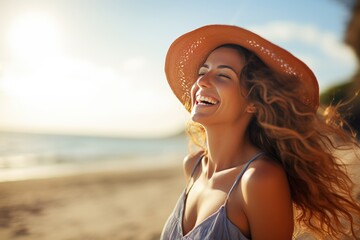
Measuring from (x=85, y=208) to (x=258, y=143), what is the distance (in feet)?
17.7

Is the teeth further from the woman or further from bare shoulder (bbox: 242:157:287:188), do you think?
bare shoulder (bbox: 242:157:287:188)

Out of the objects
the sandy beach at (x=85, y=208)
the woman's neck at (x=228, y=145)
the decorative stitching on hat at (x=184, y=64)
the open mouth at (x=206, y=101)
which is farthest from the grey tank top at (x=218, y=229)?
the sandy beach at (x=85, y=208)

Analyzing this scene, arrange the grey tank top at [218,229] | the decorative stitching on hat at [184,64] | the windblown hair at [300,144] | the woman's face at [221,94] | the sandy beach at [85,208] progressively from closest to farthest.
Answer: the grey tank top at [218,229] → the windblown hair at [300,144] → the woman's face at [221,94] → the decorative stitching on hat at [184,64] → the sandy beach at [85,208]

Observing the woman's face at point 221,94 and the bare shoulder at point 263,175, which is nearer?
the bare shoulder at point 263,175

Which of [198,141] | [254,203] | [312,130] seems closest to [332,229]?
[312,130]

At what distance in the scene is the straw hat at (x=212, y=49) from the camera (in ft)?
7.55

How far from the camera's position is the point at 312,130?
226 cm

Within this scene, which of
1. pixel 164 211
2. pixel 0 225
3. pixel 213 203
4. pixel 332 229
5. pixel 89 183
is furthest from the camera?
pixel 89 183

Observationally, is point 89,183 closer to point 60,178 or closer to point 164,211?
point 60,178

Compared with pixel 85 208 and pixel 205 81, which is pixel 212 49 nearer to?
pixel 205 81

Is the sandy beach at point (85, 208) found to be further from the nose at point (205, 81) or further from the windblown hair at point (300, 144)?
the nose at point (205, 81)

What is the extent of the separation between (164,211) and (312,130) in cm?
511

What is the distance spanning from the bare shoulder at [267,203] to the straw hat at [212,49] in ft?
2.30

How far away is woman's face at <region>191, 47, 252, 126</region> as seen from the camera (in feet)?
7.69
